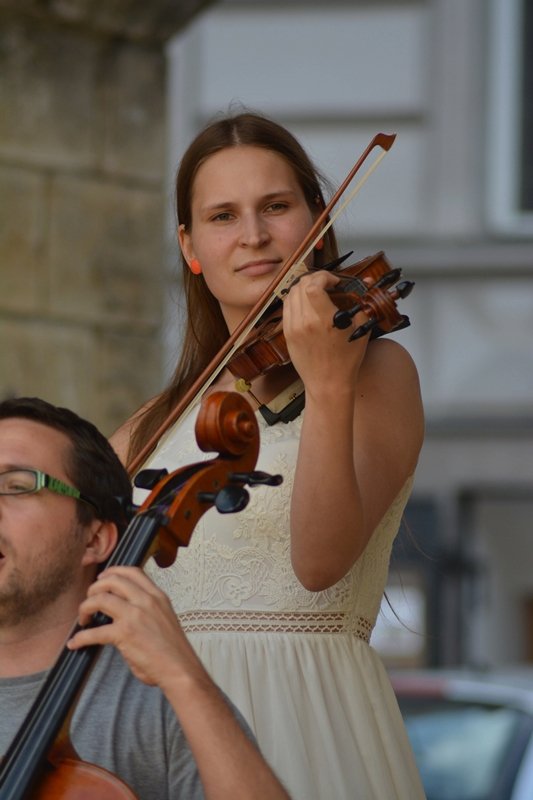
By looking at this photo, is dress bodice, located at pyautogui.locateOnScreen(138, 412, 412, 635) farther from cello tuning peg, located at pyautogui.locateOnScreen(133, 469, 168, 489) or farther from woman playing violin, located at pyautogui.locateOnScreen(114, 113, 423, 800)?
cello tuning peg, located at pyautogui.locateOnScreen(133, 469, 168, 489)

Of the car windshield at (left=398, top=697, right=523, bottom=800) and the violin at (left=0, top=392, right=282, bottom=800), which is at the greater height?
the car windshield at (left=398, top=697, right=523, bottom=800)

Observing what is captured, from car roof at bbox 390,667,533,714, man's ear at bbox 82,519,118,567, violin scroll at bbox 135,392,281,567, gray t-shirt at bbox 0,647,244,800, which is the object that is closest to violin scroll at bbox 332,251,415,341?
violin scroll at bbox 135,392,281,567

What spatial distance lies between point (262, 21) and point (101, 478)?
6.93 m

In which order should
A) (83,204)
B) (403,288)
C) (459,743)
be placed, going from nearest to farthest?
(403,288) < (83,204) < (459,743)

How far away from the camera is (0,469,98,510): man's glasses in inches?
89.3

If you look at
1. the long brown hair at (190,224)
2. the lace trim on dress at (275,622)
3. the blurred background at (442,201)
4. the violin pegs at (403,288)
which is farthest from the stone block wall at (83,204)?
the blurred background at (442,201)

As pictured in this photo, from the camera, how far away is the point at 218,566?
2795 millimetres

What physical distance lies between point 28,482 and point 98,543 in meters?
0.12

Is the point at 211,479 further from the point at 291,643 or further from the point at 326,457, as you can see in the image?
the point at 291,643

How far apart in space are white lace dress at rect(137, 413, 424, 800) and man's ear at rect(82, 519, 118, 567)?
16.5 inches

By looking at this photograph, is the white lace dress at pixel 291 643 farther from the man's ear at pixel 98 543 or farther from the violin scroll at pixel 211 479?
the violin scroll at pixel 211 479

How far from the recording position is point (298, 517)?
249 centimetres

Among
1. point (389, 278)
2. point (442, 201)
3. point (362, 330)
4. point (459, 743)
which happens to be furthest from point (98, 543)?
point (442, 201)

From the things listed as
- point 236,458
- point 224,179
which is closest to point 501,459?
point 224,179
